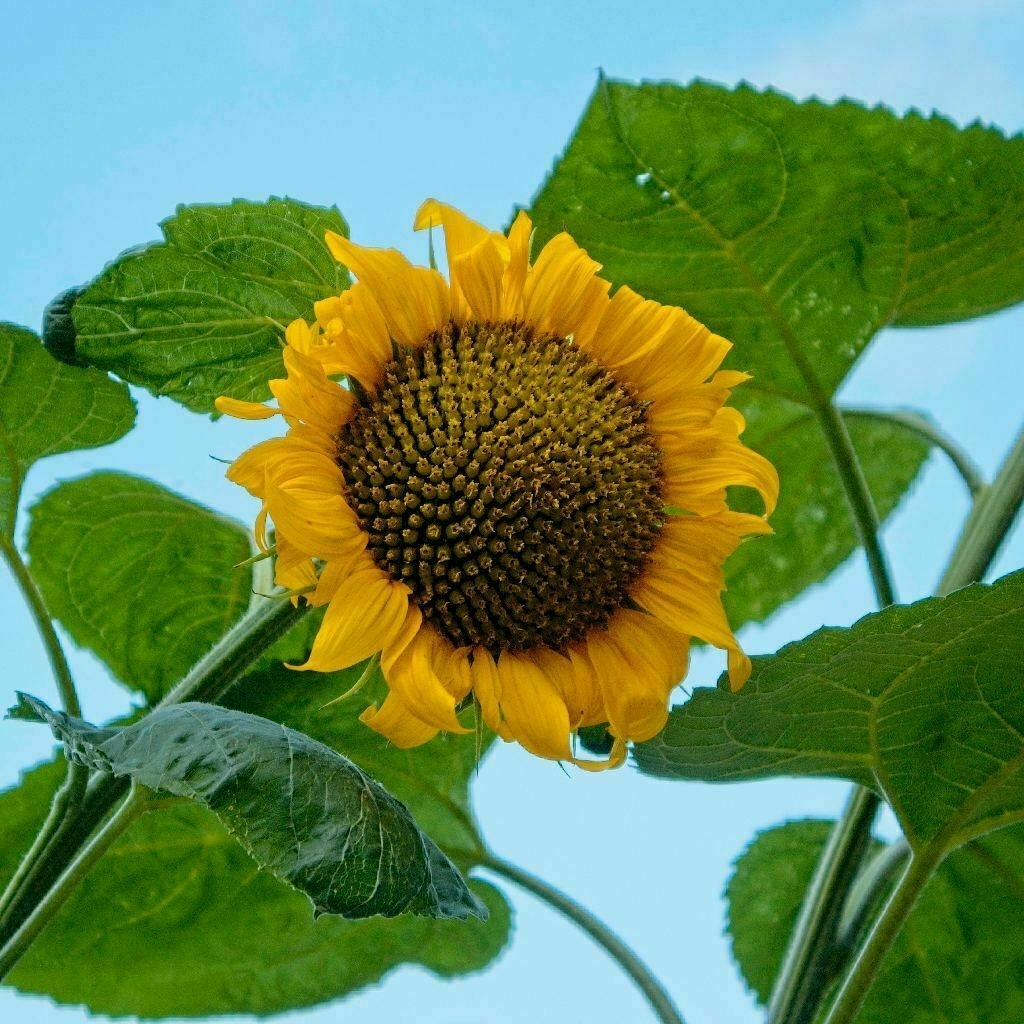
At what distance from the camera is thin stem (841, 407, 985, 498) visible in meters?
1.03

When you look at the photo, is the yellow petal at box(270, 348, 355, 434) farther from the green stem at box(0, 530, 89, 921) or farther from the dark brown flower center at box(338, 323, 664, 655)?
the green stem at box(0, 530, 89, 921)

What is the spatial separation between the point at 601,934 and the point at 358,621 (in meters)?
0.43

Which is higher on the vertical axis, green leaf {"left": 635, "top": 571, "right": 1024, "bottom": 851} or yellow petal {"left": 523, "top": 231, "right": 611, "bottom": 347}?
yellow petal {"left": 523, "top": 231, "right": 611, "bottom": 347}

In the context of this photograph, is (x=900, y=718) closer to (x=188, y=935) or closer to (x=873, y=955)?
(x=873, y=955)

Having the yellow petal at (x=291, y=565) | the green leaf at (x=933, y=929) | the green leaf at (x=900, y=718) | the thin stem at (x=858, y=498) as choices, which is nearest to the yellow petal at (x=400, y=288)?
the yellow petal at (x=291, y=565)

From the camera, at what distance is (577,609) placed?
0.67 meters

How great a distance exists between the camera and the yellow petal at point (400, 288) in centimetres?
65

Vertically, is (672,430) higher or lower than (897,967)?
higher

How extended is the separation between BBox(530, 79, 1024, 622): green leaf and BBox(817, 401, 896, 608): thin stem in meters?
0.02

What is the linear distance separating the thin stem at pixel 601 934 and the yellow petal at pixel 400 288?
458mm

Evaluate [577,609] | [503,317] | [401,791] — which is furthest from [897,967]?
[503,317]

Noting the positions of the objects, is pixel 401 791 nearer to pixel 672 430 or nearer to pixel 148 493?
pixel 148 493

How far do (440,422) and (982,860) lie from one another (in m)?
0.60

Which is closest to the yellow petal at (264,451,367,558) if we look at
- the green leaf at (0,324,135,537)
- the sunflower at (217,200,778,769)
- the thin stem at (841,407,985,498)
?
the sunflower at (217,200,778,769)
